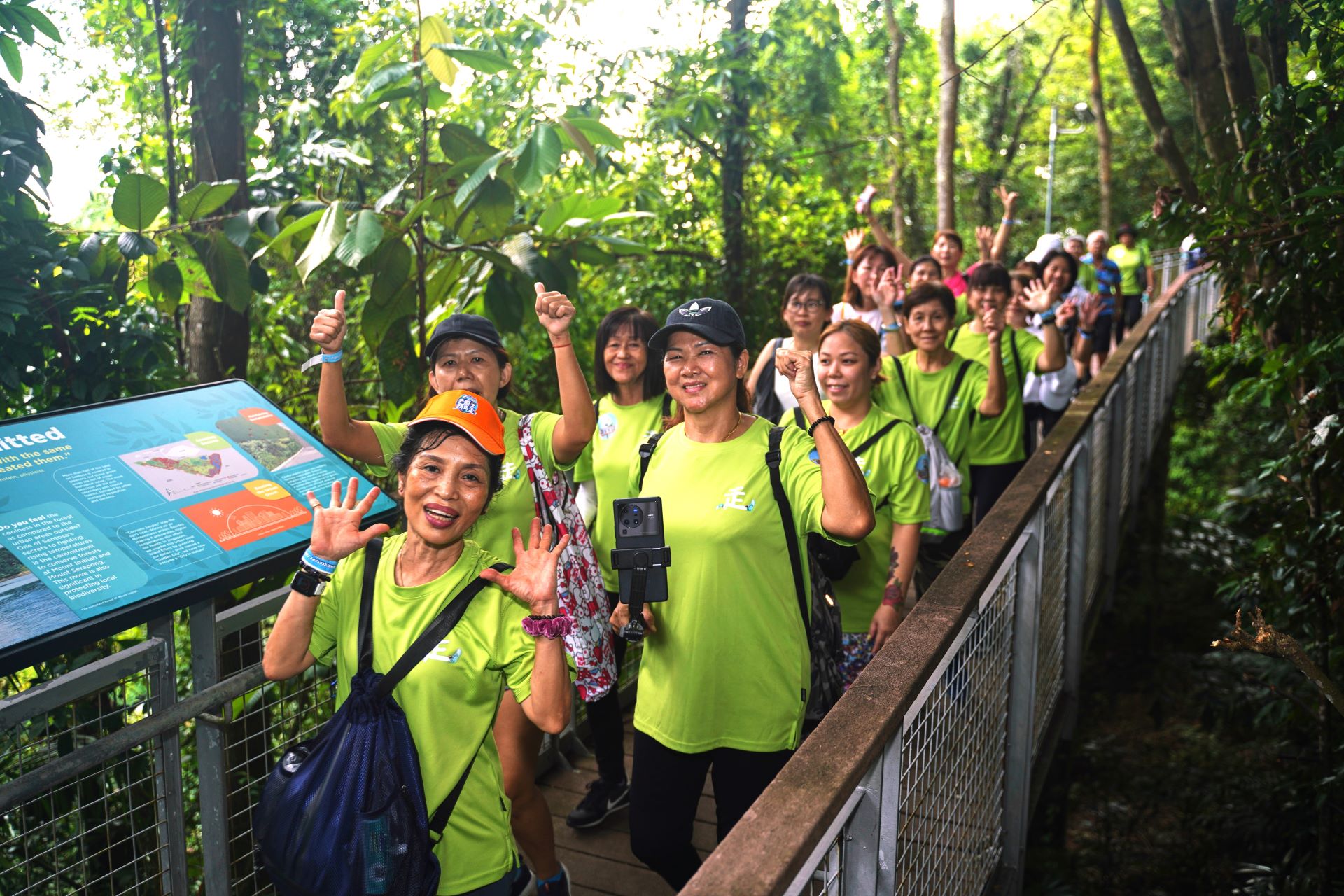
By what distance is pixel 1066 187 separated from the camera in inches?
1286

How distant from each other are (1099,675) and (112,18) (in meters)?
10.3

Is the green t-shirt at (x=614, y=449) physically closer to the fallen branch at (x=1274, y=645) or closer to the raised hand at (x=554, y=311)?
the raised hand at (x=554, y=311)

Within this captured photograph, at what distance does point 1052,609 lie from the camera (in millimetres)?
4336

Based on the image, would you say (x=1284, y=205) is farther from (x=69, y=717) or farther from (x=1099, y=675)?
(x=1099, y=675)

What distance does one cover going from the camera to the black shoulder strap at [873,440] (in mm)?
3643

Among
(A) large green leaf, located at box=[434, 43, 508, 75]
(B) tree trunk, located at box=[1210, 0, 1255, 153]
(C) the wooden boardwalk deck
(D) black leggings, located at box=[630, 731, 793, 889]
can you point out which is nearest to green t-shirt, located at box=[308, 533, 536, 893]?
(D) black leggings, located at box=[630, 731, 793, 889]

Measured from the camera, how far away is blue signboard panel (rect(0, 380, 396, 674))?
224cm

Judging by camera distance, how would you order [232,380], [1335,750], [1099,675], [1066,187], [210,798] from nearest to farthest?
[210,798], [232,380], [1335,750], [1099,675], [1066,187]

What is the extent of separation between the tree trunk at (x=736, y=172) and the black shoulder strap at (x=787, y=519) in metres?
5.00

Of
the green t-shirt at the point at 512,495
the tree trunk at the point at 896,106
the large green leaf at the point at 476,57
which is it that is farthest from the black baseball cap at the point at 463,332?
the tree trunk at the point at 896,106

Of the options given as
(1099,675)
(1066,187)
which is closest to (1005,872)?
(1099,675)

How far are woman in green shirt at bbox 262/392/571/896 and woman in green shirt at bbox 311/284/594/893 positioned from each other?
25.9 inches

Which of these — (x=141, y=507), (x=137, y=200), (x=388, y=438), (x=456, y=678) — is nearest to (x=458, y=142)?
(x=137, y=200)

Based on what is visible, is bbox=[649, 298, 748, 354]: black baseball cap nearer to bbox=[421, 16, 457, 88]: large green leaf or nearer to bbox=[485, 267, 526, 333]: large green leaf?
bbox=[485, 267, 526, 333]: large green leaf
